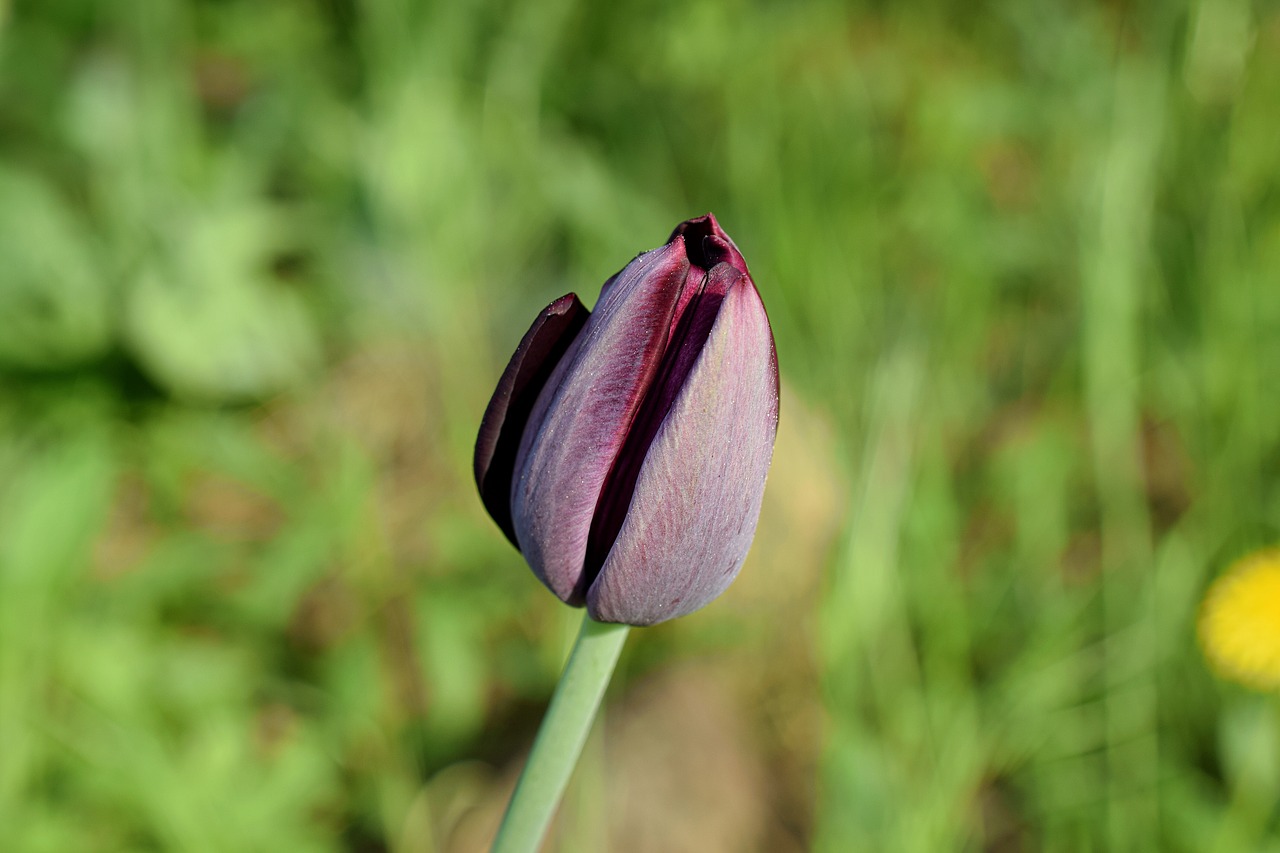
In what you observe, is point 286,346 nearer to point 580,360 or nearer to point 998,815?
point 998,815

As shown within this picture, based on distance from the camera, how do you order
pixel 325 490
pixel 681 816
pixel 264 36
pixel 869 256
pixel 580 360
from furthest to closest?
pixel 264 36, pixel 869 256, pixel 325 490, pixel 681 816, pixel 580 360

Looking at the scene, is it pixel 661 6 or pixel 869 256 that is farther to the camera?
pixel 661 6

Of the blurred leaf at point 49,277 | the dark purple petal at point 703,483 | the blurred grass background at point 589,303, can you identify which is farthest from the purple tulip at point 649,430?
the blurred leaf at point 49,277

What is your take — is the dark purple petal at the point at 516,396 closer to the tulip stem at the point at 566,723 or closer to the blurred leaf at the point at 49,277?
the tulip stem at the point at 566,723

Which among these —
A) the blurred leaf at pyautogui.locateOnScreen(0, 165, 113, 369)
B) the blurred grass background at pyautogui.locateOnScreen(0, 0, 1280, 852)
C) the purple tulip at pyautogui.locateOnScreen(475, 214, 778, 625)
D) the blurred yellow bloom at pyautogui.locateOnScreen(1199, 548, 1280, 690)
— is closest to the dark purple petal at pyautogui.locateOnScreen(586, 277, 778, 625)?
the purple tulip at pyautogui.locateOnScreen(475, 214, 778, 625)

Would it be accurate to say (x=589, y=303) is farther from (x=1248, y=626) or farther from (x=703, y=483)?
(x=703, y=483)

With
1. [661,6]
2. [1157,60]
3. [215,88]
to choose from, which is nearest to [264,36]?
[215,88]

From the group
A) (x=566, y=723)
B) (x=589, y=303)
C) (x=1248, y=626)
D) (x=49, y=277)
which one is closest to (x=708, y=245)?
(x=566, y=723)
